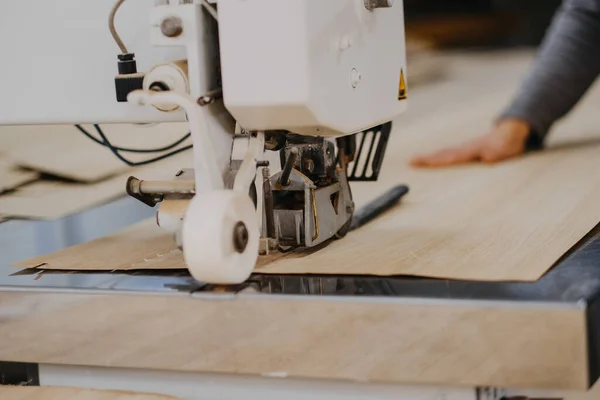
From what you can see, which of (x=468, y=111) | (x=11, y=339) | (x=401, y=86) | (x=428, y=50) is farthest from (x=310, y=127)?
(x=428, y=50)

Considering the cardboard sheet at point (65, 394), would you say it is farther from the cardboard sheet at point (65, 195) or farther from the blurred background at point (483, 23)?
the blurred background at point (483, 23)

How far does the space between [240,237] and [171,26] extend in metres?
0.23

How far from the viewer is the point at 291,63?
3.07ft

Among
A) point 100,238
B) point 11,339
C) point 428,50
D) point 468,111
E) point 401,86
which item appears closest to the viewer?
point 11,339

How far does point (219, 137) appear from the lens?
3.37 ft

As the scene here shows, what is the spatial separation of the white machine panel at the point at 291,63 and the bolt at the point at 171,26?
0.06 m

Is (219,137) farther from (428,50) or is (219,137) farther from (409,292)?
(428,50)

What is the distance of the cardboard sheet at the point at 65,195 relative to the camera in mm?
1446

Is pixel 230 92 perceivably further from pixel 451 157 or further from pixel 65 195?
pixel 451 157

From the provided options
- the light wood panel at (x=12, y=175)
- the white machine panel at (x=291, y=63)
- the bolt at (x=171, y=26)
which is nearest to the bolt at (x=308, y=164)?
the white machine panel at (x=291, y=63)

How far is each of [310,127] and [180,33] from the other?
0.54 feet

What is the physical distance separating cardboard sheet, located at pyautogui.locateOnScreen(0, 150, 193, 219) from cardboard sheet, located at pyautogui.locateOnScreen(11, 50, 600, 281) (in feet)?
0.52

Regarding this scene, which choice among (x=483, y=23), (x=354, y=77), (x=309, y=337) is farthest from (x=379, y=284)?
(x=483, y=23)

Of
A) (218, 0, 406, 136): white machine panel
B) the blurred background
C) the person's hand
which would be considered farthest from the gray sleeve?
the blurred background
